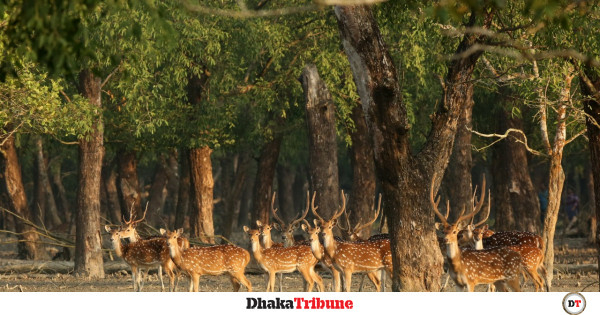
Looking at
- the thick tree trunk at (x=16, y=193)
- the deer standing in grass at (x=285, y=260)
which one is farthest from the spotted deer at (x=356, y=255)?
the thick tree trunk at (x=16, y=193)

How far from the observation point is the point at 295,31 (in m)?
25.4

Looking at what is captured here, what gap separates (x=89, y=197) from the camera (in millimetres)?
23156

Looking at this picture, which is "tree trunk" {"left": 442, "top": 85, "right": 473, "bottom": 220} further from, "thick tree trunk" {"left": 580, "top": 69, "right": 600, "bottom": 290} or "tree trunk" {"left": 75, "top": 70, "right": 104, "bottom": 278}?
"thick tree trunk" {"left": 580, "top": 69, "right": 600, "bottom": 290}

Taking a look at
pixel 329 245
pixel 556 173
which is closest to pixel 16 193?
pixel 329 245

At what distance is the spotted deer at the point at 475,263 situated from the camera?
47.6 feet

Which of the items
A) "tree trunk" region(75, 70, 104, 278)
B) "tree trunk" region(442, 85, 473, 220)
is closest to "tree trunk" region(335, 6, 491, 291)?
"tree trunk" region(75, 70, 104, 278)

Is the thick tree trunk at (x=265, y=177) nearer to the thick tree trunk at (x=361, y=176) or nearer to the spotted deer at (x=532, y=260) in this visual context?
the thick tree trunk at (x=361, y=176)

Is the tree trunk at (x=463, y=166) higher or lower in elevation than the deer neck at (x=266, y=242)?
higher

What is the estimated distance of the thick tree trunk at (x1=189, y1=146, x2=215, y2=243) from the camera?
86.1ft

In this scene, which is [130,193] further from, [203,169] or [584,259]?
[584,259]

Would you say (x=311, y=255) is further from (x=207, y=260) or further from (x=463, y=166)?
(x=463, y=166)
